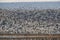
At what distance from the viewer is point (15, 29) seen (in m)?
1.33

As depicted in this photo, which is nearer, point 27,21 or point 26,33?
point 26,33

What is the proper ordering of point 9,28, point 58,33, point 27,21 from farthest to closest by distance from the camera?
point 27,21 → point 9,28 → point 58,33

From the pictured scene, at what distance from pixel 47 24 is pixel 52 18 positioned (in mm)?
235

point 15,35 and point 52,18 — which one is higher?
point 52,18

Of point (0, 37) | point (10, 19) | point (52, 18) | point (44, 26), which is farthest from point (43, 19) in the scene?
point (0, 37)

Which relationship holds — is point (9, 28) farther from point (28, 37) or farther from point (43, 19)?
point (43, 19)

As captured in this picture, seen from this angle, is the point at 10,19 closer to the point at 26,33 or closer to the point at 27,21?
the point at 27,21

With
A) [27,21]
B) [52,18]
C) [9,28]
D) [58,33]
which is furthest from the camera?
[52,18]

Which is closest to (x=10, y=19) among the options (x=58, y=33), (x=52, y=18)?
(x=52, y=18)

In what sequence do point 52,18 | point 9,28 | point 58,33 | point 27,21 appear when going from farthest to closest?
point 52,18 < point 27,21 < point 9,28 < point 58,33

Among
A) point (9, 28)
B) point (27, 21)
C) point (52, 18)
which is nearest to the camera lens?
point (9, 28)

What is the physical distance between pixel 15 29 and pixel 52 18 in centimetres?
53

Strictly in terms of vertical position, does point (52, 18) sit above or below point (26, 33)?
above

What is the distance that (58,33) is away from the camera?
1244 millimetres
